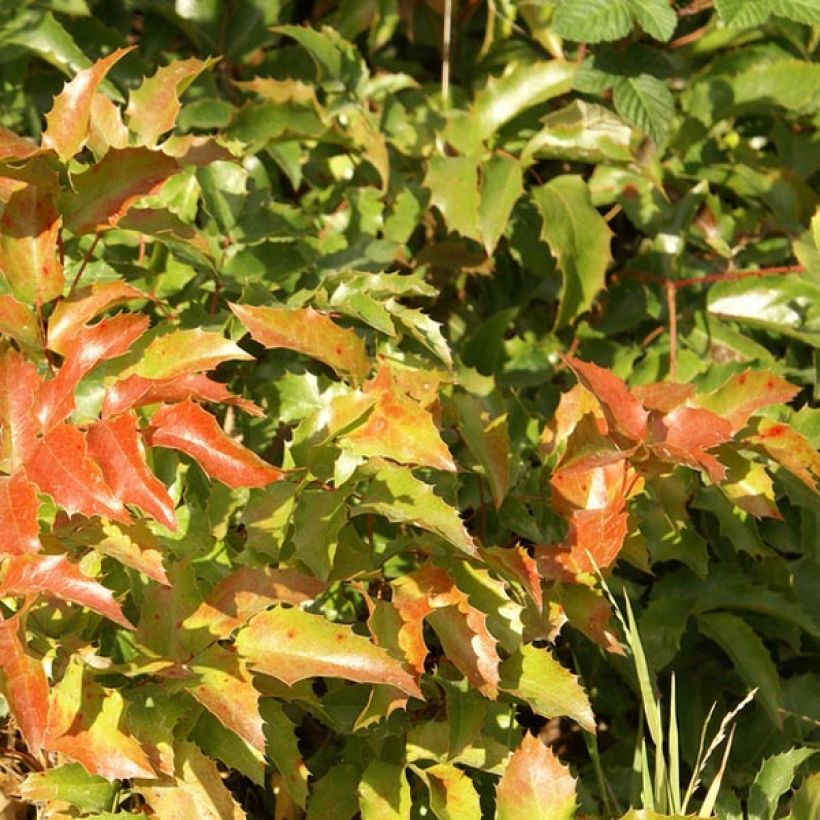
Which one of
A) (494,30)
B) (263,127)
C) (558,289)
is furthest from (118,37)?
(558,289)

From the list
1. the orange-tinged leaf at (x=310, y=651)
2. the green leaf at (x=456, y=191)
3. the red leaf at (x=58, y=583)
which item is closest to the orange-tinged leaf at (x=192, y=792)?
the orange-tinged leaf at (x=310, y=651)

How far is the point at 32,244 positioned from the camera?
147 centimetres

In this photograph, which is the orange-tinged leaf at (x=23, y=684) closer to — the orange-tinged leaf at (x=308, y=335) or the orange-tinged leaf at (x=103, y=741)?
the orange-tinged leaf at (x=103, y=741)

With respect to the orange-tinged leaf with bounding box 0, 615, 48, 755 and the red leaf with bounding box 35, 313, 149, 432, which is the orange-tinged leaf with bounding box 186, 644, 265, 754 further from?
the red leaf with bounding box 35, 313, 149, 432

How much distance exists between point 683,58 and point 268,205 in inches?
30.7

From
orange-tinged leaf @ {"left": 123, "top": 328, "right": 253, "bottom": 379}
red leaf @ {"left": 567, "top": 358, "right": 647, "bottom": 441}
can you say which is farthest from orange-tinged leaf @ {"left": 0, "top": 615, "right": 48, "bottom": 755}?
red leaf @ {"left": 567, "top": 358, "right": 647, "bottom": 441}

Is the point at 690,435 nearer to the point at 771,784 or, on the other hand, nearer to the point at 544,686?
the point at 544,686

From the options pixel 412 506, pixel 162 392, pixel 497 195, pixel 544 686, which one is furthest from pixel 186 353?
pixel 497 195

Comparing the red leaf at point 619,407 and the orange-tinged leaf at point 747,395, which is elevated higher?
the red leaf at point 619,407

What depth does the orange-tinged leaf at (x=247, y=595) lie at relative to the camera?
134 centimetres

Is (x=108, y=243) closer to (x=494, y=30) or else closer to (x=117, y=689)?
(x=117, y=689)

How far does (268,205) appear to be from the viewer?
1866 mm

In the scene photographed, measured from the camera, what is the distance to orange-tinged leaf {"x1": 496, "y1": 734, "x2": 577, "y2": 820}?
4.38 feet

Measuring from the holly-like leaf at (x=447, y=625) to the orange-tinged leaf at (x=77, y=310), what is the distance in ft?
1.47
